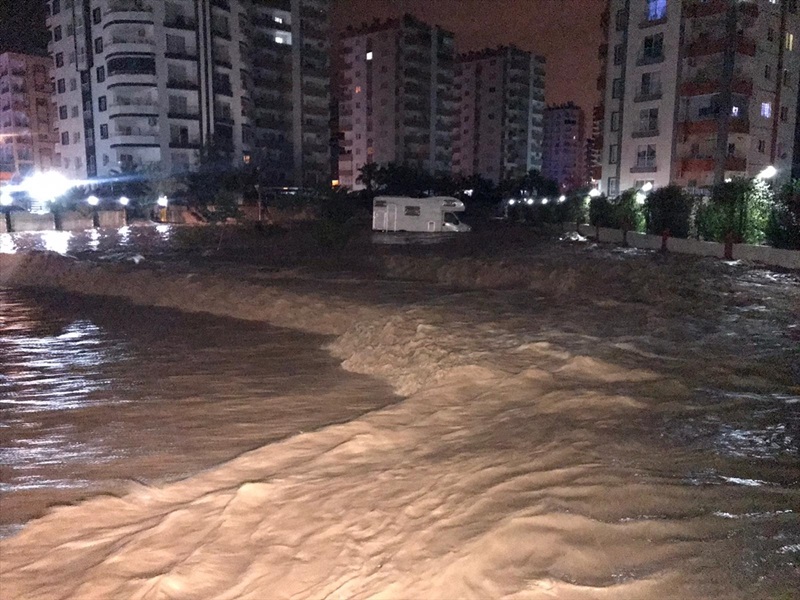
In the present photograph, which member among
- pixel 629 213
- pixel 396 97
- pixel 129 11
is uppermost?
pixel 129 11

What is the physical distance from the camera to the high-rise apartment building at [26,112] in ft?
296

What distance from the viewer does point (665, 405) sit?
26.2ft

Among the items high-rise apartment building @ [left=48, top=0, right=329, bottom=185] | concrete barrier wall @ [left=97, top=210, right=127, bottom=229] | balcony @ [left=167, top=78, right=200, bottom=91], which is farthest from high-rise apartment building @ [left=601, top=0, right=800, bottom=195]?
concrete barrier wall @ [left=97, top=210, right=127, bottom=229]

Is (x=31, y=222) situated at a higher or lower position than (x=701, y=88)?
lower

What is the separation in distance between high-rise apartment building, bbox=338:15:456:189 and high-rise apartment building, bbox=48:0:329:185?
22192 millimetres

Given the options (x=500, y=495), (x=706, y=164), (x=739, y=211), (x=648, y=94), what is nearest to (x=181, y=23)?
(x=648, y=94)

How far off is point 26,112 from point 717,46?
275ft

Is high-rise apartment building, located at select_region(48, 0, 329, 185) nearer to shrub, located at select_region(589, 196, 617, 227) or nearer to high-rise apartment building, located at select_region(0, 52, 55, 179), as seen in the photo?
high-rise apartment building, located at select_region(0, 52, 55, 179)

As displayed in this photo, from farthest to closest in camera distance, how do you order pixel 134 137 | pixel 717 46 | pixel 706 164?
1. pixel 134 137
2. pixel 706 164
3. pixel 717 46

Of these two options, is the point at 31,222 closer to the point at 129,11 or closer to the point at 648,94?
the point at 129,11

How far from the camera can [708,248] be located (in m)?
28.2

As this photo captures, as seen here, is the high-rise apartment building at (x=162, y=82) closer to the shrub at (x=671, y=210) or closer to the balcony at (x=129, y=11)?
the balcony at (x=129, y=11)

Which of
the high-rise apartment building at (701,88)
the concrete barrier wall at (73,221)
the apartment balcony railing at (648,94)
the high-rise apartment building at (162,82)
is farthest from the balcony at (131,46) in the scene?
the apartment balcony railing at (648,94)

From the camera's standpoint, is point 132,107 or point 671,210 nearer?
point 671,210
